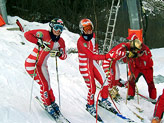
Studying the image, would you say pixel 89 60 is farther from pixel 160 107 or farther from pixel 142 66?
pixel 142 66

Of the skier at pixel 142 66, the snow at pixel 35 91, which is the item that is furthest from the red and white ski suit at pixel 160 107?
the skier at pixel 142 66

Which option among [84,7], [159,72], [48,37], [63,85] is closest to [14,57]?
[63,85]

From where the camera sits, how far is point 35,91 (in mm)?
4996

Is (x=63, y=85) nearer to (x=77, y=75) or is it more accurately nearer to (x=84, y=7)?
(x=77, y=75)

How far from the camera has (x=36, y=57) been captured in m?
3.67

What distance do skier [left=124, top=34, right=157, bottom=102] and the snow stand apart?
0.38 meters

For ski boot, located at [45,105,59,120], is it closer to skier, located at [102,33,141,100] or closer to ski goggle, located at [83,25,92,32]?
ski goggle, located at [83,25,92,32]

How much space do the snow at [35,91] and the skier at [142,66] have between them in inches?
14.9

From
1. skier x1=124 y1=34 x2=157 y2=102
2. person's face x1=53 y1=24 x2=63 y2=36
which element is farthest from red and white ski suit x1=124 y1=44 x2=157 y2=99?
person's face x1=53 y1=24 x2=63 y2=36

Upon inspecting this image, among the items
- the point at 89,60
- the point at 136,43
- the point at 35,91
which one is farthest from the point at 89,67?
the point at 35,91

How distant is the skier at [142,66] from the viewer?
4.97m

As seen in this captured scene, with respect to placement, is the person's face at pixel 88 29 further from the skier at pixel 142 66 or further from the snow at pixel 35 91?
the snow at pixel 35 91

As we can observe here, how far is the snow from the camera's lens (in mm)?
3588

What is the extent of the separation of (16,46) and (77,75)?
2973 mm
